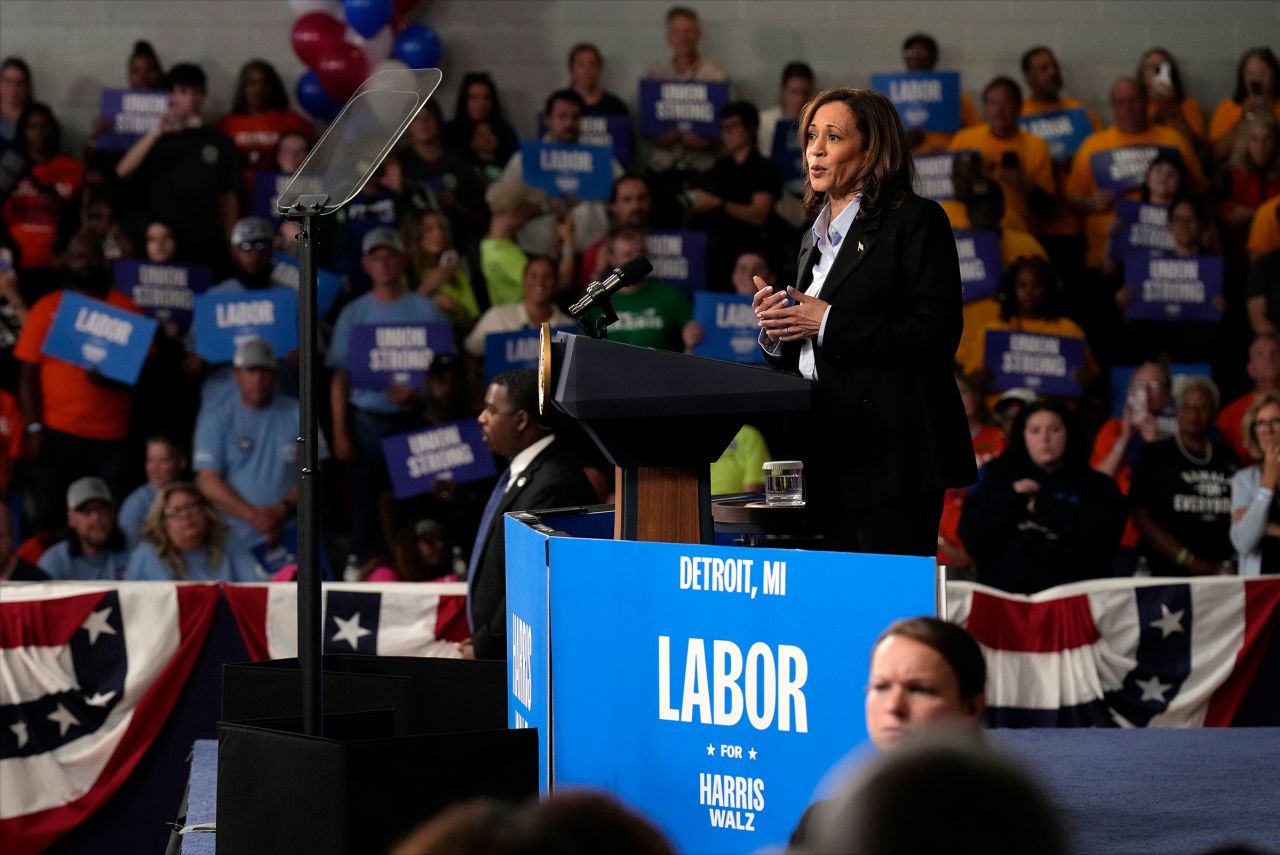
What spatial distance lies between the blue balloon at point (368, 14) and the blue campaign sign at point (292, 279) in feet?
5.76

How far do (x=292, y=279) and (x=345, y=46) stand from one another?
1.90 metres

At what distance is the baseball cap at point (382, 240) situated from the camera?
8.22m

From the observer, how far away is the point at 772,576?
9.24 ft

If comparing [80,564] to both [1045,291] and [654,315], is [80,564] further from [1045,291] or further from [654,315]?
[1045,291]

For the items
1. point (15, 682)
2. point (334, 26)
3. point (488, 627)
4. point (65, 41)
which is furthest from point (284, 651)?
point (65, 41)

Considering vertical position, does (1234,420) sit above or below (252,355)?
below

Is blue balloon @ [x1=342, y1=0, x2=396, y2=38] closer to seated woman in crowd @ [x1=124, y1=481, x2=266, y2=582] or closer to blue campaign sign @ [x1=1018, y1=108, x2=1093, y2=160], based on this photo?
seated woman in crowd @ [x1=124, y1=481, x2=266, y2=582]

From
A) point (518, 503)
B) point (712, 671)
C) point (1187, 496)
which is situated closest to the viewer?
point (712, 671)

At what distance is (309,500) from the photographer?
3.14m

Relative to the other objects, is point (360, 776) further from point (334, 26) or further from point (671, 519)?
point (334, 26)

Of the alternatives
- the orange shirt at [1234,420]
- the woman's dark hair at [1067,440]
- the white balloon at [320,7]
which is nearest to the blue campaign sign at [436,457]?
the woman's dark hair at [1067,440]

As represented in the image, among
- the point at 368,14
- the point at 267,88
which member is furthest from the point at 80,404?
the point at 368,14

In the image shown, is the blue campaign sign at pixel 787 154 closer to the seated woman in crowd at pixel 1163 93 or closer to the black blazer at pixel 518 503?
the seated woman in crowd at pixel 1163 93

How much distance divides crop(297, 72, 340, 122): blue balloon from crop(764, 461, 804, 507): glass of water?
23.0 feet
